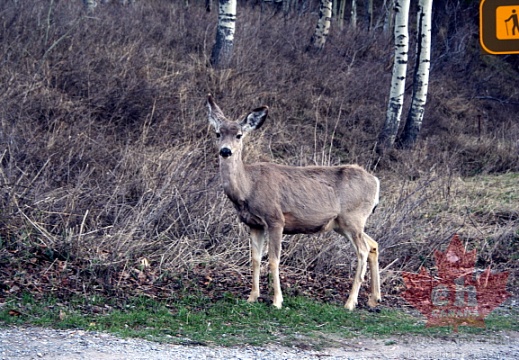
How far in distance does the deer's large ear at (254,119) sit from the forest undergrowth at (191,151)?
186cm

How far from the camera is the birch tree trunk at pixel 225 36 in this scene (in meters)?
19.3

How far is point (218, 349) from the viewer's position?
759 cm

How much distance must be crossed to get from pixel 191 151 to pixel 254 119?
13.6 ft

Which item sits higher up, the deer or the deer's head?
the deer's head

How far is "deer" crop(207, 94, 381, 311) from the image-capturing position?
9773 mm

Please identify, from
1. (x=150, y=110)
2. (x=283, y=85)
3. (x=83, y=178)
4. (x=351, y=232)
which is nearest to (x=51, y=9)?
(x=150, y=110)

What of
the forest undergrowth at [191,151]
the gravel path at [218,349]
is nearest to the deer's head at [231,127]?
the forest undergrowth at [191,151]

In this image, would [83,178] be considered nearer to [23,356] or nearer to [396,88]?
[23,356]

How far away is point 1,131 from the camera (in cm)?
1216

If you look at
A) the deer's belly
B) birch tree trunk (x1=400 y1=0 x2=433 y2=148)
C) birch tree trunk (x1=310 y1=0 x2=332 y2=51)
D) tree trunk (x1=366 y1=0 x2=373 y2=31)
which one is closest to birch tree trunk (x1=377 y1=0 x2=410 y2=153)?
birch tree trunk (x1=400 y1=0 x2=433 y2=148)

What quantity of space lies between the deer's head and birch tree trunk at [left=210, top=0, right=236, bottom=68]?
9.33 m

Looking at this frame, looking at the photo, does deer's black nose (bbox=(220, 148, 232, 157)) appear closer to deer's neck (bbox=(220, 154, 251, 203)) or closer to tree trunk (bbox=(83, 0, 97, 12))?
deer's neck (bbox=(220, 154, 251, 203))

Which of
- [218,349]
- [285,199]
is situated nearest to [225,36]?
[285,199]

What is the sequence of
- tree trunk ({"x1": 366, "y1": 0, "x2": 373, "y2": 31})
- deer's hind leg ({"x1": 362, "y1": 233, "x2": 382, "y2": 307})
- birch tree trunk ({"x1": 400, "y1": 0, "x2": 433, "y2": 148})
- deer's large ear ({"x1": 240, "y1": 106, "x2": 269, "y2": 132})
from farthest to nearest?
tree trunk ({"x1": 366, "y1": 0, "x2": 373, "y2": 31}) → birch tree trunk ({"x1": 400, "y1": 0, "x2": 433, "y2": 148}) → deer's hind leg ({"x1": 362, "y1": 233, "x2": 382, "y2": 307}) → deer's large ear ({"x1": 240, "y1": 106, "x2": 269, "y2": 132})
